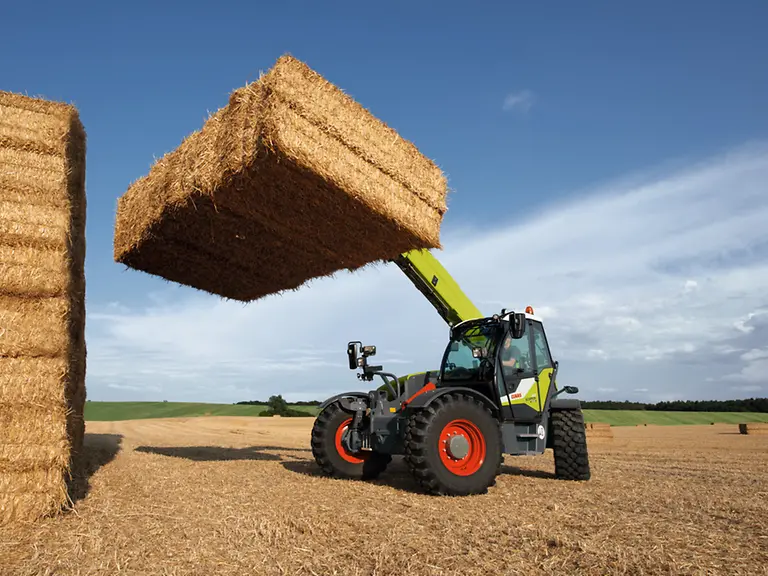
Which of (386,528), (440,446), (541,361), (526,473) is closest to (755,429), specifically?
(526,473)

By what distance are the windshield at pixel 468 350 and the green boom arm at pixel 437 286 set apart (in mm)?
1148

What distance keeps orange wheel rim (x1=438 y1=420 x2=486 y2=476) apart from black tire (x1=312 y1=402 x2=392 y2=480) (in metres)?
1.71

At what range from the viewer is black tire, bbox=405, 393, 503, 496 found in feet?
19.9

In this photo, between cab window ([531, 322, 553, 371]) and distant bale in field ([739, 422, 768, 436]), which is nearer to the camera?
cab window ([531, 322, 553, 371])

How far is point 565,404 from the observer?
801 cm

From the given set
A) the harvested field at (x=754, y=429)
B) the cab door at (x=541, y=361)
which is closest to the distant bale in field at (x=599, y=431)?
the harvested field at (x=754, y=429)

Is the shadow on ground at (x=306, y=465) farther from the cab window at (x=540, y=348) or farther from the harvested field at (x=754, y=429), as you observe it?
the harvested field at (x=754, y=429)

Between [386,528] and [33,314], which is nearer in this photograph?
[386,528]

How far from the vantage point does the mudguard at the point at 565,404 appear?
798 cm

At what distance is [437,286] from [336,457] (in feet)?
9.88

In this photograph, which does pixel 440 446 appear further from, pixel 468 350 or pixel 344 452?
pixel 344 452

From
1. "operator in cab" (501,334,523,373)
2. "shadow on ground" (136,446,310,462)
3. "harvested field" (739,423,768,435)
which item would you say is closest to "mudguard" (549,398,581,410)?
"operator in cab" (501,334,523,373)

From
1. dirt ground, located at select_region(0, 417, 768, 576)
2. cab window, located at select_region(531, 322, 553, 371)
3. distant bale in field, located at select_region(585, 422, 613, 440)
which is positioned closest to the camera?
dirt ground, located at select_region(0, 417, 768, 576)

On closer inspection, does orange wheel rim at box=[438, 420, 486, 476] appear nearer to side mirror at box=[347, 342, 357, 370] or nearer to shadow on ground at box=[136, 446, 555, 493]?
shadow on ground at box=[136, 446, 555, 493]
